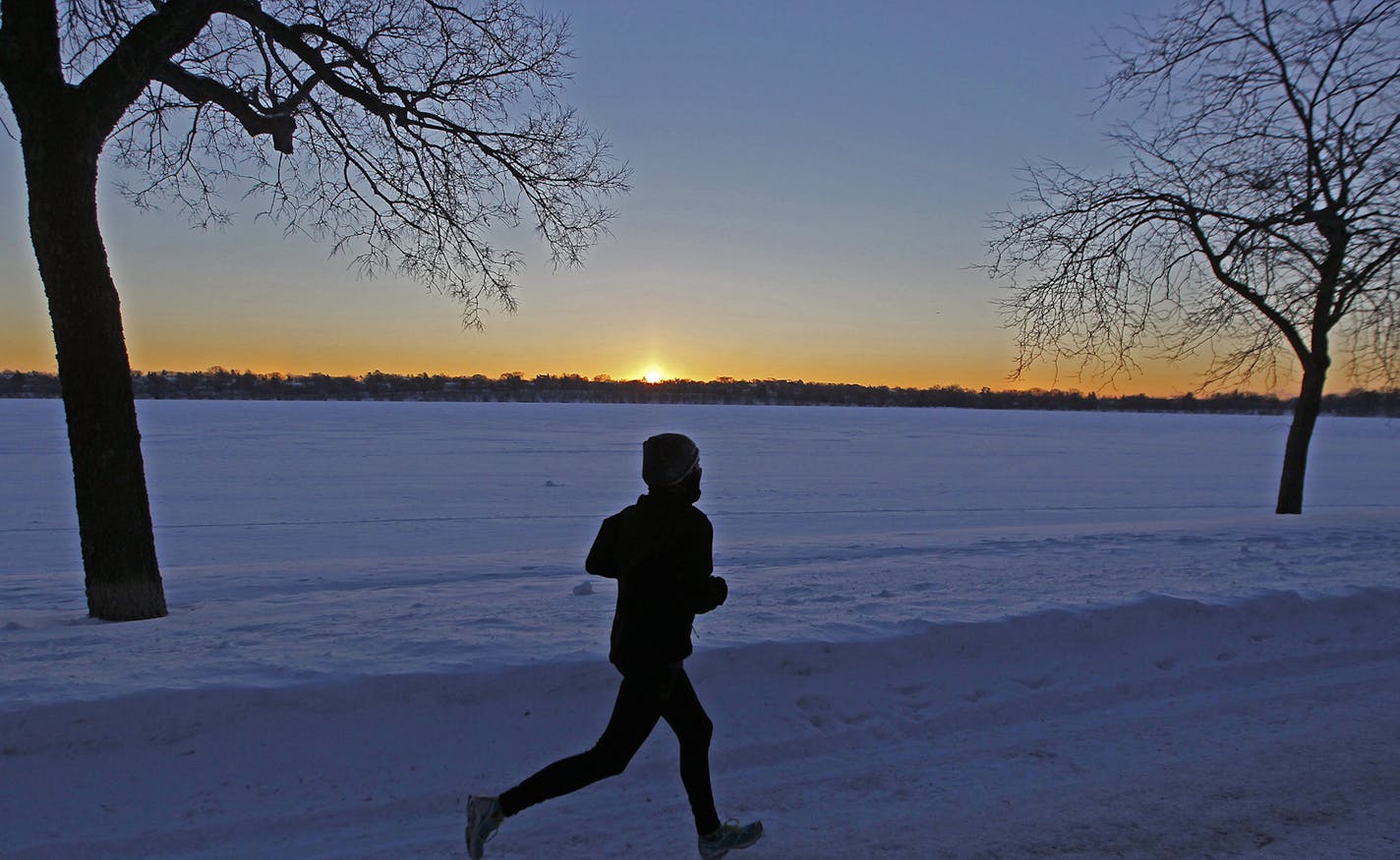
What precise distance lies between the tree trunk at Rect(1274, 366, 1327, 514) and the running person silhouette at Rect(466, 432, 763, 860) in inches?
524

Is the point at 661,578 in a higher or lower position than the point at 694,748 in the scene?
higher

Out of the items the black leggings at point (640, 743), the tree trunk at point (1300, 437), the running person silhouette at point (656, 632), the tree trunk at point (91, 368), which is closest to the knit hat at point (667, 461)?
the running person silhouette at point (656, 632)

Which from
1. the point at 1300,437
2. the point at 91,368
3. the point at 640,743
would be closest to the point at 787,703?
the point at 640,743

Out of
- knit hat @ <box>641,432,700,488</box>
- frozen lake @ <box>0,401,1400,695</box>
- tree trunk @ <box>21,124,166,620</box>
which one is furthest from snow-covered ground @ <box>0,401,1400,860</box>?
knit hat @ <box>641,432,700,488</box>

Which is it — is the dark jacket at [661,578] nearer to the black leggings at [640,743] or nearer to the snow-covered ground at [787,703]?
the black leggings at [640,743]

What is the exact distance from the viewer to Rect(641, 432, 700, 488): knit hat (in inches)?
124

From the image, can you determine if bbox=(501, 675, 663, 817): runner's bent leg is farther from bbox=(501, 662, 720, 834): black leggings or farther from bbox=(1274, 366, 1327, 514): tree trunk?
bbox=(1274, 366, 1327, 514): tree trunk

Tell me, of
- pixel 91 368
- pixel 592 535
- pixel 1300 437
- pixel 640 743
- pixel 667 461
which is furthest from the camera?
pixel 592 535

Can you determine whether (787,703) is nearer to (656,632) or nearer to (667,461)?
(656,632)

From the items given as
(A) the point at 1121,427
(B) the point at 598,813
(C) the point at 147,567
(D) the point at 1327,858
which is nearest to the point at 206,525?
(C) the point at 147,567

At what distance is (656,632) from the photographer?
10.5ft

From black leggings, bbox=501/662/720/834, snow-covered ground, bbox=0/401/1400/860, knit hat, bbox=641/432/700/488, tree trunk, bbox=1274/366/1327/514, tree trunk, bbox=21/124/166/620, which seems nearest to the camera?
knit hat, bbox=641/432/700/488

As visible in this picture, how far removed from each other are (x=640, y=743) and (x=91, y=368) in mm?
4826

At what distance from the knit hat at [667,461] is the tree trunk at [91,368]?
4427 mm
